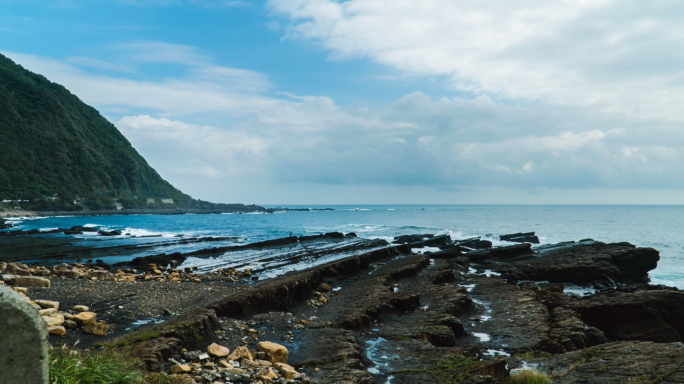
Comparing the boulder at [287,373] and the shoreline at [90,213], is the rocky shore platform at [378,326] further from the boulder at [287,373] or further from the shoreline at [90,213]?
the shoreline at [90,213]

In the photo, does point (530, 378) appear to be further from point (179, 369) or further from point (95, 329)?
point (95, 329)

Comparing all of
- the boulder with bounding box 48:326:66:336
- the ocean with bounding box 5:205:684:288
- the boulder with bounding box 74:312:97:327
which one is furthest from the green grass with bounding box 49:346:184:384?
the ocean with bounding box 5:205:684:288

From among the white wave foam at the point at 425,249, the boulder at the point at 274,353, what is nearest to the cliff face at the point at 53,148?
the white wave foam at the point at 425,249

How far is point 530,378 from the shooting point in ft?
29.5

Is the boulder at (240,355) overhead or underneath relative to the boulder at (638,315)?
overhead

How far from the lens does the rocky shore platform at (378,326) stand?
9.27m

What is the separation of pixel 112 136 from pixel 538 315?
188566 mm

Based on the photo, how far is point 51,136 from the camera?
408 ft

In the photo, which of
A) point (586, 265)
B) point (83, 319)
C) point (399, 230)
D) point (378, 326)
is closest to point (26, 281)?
point (83, 319)

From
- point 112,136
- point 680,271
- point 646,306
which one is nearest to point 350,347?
point 646,306

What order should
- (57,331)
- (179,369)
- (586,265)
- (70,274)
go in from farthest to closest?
(586,265) → (70,274) → (57,331) → (179,369)

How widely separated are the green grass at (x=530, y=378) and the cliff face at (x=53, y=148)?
138156 millimetres

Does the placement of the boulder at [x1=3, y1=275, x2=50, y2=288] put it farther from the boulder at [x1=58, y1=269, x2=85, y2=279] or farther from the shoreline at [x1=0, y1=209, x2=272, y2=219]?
the shoreline at [x1=0, y1=209, x2=272, y2=219]

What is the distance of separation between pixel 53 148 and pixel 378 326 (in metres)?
141
